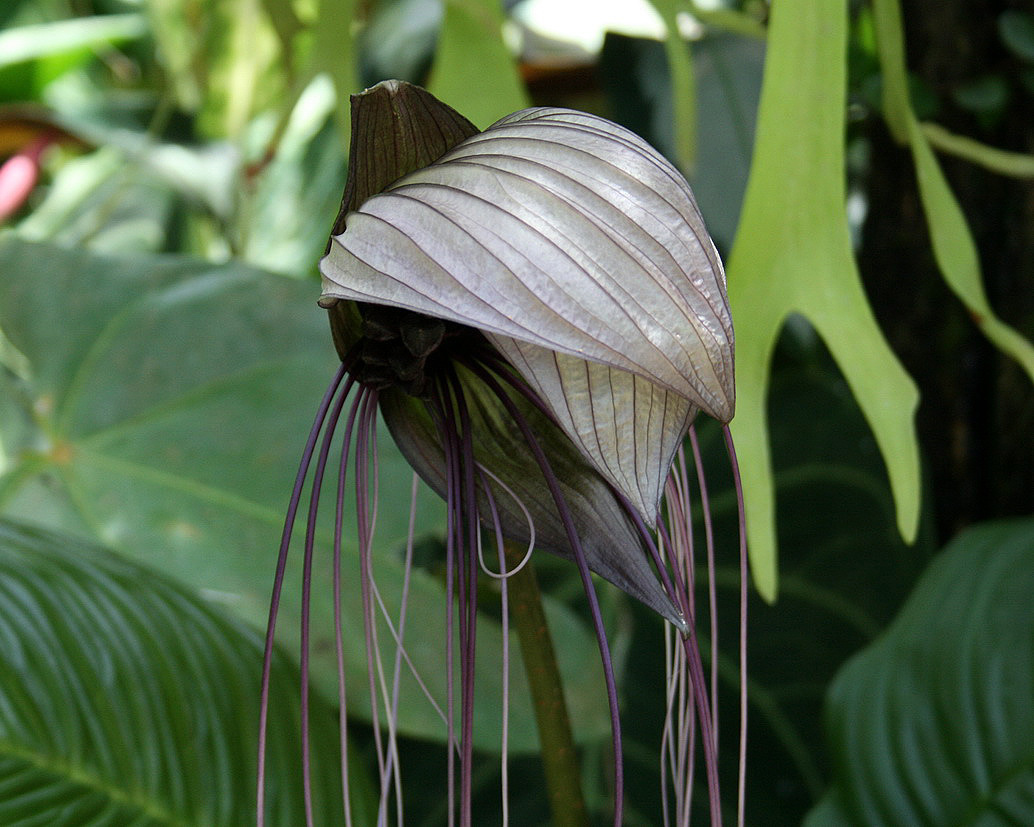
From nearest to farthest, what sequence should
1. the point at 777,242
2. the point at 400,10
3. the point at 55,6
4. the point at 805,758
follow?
the point at 777,242 < the point at 805,758 < the point at 400,10 < the point at 55,6

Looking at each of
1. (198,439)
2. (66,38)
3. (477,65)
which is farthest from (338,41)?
(66,38)

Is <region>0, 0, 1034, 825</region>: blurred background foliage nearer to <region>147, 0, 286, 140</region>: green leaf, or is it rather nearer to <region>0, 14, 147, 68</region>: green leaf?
<region>147, 0, 286, 140</region>: green leaf

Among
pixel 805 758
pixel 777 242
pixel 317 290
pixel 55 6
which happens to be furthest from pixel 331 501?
pixel 55 6

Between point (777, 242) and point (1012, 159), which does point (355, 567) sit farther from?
point (1012, 159)

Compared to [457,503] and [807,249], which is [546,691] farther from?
[807,249]

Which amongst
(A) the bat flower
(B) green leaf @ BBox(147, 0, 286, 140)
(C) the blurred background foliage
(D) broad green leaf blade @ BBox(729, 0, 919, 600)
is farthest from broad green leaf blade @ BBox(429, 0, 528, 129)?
(B) green leaf @ BBox(147, 0, 286, 140)
